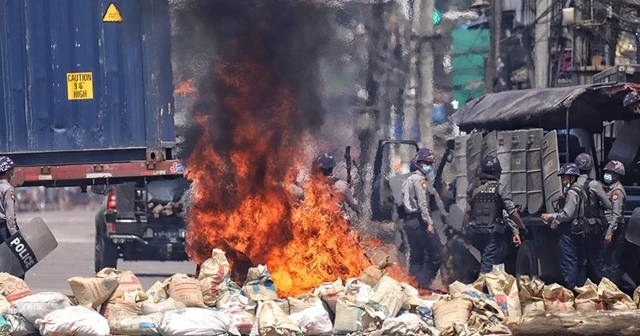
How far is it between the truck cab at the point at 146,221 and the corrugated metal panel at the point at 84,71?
1715mm

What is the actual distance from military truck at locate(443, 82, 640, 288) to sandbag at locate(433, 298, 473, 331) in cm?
330

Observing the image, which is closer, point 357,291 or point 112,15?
point 357,291

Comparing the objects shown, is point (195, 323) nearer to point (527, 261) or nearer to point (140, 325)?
point (140, 325)

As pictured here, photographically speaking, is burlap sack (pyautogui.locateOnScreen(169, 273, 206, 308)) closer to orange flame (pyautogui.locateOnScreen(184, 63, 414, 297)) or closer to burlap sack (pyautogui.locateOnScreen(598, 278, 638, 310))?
orange flame (pyautogui.locateOnScreen(184, 63, 414, 297))

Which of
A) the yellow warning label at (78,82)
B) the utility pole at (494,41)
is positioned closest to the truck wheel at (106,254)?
the yellow warning label at (78,82)

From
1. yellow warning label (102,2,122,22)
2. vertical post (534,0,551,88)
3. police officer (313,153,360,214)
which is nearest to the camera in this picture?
police officer (313,153,360,214)

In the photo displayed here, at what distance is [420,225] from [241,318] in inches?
179

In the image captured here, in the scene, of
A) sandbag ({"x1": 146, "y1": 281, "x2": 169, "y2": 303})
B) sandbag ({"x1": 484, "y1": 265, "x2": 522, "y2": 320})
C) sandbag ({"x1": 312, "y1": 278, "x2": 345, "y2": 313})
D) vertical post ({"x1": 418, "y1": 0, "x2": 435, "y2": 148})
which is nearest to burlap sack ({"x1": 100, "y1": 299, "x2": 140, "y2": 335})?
sandbag ({"x1": 146, "y1": 281, "x2": 169, "y2": 303})

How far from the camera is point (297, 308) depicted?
998 centimetres

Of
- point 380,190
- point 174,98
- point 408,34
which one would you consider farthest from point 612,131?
point 408,34

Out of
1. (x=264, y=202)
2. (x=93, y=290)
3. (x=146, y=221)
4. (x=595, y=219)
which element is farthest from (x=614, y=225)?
(x=146, y=221)

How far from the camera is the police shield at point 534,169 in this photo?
1384 centimetres

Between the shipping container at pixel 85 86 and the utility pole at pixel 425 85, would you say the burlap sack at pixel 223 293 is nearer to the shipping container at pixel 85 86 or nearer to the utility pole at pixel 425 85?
the shipping container at pixel 85 86

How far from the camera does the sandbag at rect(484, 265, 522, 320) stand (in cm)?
1022
